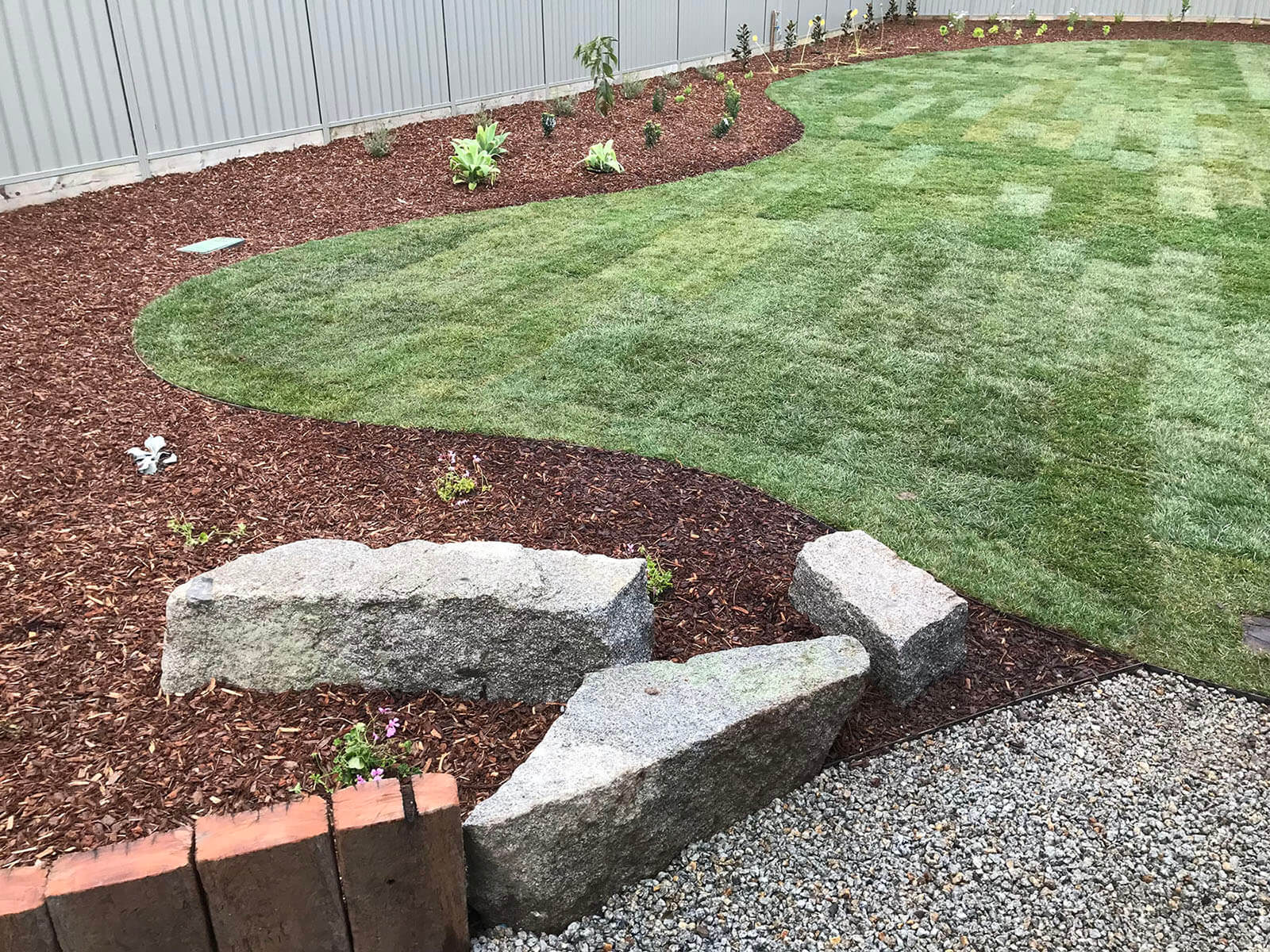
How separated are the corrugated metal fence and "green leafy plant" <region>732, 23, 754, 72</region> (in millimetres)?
2619

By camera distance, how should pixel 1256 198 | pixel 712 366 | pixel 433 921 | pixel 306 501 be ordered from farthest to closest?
pixel 1256 198, pixel 712 366, pixel 306 501, pixel 433 921

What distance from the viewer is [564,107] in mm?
11398

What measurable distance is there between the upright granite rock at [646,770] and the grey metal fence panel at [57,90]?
718 cm

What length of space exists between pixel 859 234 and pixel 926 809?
6139 mm

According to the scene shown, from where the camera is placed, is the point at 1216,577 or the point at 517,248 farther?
the point at 517,248

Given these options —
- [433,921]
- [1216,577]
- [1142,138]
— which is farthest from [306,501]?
[1142,138]

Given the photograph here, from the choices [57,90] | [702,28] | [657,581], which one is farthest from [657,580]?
[702,28]

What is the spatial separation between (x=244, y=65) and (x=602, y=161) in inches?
138

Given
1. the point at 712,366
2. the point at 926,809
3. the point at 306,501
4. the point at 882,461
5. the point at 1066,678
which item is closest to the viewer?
the point at 926,809

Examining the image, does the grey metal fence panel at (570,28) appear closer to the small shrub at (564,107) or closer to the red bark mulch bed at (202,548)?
the small shrub at (564,107)

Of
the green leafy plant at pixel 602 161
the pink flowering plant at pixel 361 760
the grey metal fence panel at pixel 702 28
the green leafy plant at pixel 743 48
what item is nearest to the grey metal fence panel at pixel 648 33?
the grey metal fence panel at pixel 702 28

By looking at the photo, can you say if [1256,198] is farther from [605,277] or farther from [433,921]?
[433,921]

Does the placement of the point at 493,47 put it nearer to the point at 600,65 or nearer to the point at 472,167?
the point at 600,65

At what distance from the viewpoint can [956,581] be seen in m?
3.73
